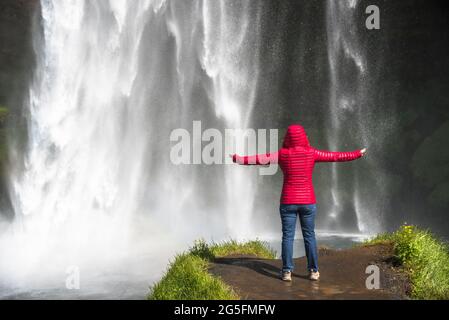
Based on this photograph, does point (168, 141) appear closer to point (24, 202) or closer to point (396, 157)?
point (24, 202)

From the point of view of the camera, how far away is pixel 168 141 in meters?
26.3

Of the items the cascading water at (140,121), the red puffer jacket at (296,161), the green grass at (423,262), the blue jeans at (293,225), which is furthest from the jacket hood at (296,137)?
the cascading water at (140,121)

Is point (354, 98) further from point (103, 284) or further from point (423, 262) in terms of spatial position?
point (423, 262)

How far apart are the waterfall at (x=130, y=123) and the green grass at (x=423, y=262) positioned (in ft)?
30.5

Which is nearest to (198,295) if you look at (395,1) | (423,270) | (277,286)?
(277,286)

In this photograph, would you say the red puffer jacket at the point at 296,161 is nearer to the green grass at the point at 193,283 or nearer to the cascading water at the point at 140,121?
the green grass at the point at 193,283

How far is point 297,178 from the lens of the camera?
23.1 ft

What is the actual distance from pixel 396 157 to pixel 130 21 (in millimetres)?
14500

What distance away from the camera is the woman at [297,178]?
23.0 feet

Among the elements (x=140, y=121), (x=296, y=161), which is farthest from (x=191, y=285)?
(x=140, y=121)

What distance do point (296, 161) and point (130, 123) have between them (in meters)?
17.3

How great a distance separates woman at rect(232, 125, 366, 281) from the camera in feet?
23.0

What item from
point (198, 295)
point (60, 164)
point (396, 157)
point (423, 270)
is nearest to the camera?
point (198, 295)

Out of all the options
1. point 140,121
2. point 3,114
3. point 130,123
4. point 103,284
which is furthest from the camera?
point 3,114
